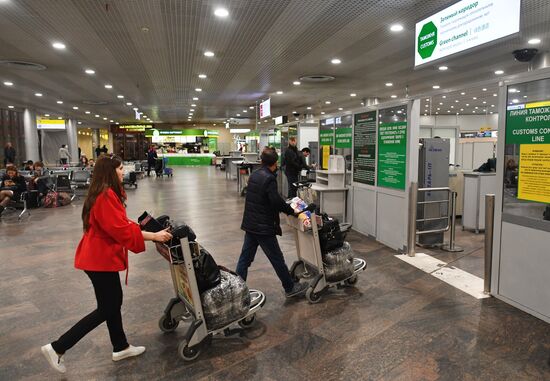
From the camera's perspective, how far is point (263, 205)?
11.5 ft

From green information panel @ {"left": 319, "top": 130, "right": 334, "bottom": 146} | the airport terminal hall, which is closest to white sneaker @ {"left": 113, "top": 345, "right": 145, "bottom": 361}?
the airport terminal hall

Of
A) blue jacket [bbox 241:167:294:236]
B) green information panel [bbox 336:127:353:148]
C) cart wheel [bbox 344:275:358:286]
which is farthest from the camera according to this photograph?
green information panel [bbox 336:127:353:148]

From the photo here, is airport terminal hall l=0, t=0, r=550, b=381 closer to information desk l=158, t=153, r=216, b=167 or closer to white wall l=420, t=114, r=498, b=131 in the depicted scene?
white wall l=420, t=114, r=498, b=131

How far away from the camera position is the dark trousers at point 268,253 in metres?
3.56

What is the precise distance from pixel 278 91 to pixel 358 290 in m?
10.7

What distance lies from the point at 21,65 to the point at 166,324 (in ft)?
29.5

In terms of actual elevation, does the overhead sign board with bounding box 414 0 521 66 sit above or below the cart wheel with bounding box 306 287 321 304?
above

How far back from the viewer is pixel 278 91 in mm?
13750

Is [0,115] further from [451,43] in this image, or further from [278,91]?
[451,43]

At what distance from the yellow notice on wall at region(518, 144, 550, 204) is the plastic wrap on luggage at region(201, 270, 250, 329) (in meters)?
2.58

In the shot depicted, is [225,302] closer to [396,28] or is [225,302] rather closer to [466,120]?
[396,28]

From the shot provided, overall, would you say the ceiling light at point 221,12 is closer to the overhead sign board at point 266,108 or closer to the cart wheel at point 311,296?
the cart wheel at point 311,296

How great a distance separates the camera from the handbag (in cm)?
276

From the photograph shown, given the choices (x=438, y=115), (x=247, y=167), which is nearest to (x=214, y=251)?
(x=247, y=167)
